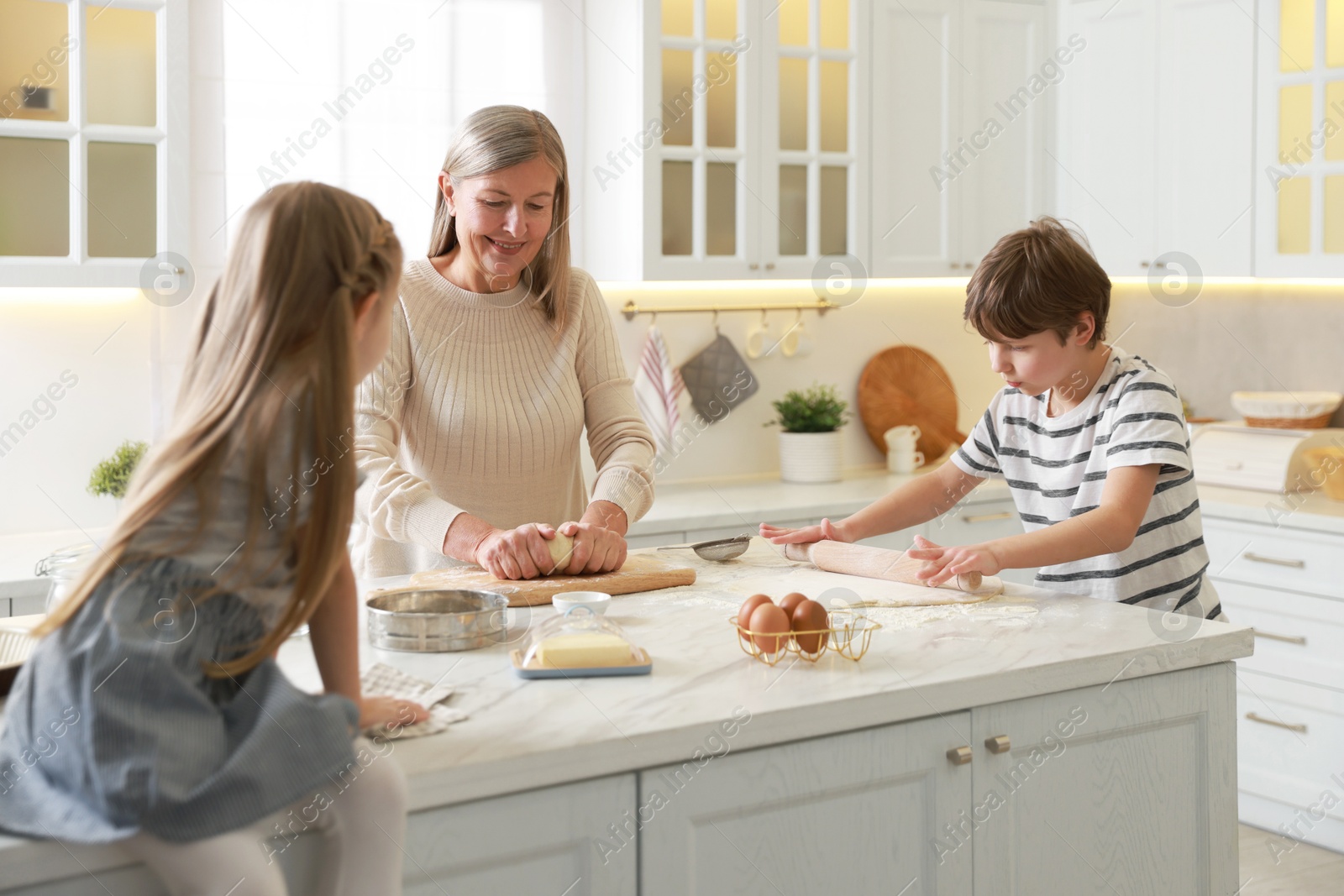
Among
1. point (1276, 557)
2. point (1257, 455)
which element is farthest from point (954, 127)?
point (1276, 557)

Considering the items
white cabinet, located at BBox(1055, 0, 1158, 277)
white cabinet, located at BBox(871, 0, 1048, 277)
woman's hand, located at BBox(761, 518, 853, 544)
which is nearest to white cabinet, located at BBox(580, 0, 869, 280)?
white cabinet, located at BBox(871, 0, 1048, 277)

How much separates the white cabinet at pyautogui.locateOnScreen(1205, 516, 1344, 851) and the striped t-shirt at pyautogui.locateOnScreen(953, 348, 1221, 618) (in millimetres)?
1364

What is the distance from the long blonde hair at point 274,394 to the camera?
97 centimetres

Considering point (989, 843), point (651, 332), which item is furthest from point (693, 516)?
point (989, 843)

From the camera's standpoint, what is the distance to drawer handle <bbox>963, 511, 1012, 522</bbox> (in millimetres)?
3492

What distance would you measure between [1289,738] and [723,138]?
2.09 metres

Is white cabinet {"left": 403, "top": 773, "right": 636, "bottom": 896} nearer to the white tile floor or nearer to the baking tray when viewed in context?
the baking tray

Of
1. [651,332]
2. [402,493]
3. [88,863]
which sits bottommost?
[88,863]

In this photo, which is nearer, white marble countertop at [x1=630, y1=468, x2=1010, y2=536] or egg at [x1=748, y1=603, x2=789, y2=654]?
egg at [x1=748, y1=603, x2=789, y2=654]

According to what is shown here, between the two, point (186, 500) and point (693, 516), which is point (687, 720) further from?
point (693, 516)

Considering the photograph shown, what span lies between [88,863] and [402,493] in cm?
90

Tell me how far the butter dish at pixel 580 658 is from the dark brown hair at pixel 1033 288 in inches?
27.3

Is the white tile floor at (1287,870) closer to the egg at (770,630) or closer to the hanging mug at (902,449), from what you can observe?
the hanging mug at (902,449)

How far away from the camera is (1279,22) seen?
322 cm
